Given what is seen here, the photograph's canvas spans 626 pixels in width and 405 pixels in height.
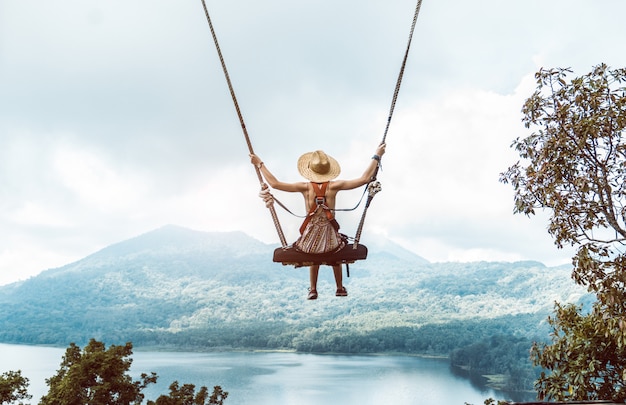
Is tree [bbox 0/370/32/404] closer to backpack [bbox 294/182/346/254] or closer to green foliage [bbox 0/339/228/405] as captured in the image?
green foliage [bbox 0/339/228/405]

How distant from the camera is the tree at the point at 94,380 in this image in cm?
661

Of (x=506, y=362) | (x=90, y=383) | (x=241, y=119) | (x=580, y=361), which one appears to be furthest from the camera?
(x=506, y=362)

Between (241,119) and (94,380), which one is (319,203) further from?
(94,380)

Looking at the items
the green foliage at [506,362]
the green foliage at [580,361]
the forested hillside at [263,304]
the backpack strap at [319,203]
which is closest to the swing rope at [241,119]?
the backpack strap at [319,203]

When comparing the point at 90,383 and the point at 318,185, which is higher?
the point at 318,185

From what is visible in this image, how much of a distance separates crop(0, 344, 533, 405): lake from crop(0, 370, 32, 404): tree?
2287 centimetres

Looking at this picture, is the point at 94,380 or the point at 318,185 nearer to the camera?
the point at 318,185

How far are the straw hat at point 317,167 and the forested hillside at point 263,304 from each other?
33276 millimetres

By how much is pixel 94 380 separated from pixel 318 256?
4.15m

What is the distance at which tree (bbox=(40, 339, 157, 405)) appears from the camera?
260 inches

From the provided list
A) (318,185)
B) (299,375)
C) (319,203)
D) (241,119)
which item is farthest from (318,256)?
(299,375)

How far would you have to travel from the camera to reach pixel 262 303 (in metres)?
45.9

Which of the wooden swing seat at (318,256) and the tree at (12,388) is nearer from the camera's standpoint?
the wooden swing seat at (318,256)

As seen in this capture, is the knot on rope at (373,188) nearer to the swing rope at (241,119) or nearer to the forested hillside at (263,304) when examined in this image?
the swing rope at (241,119)
